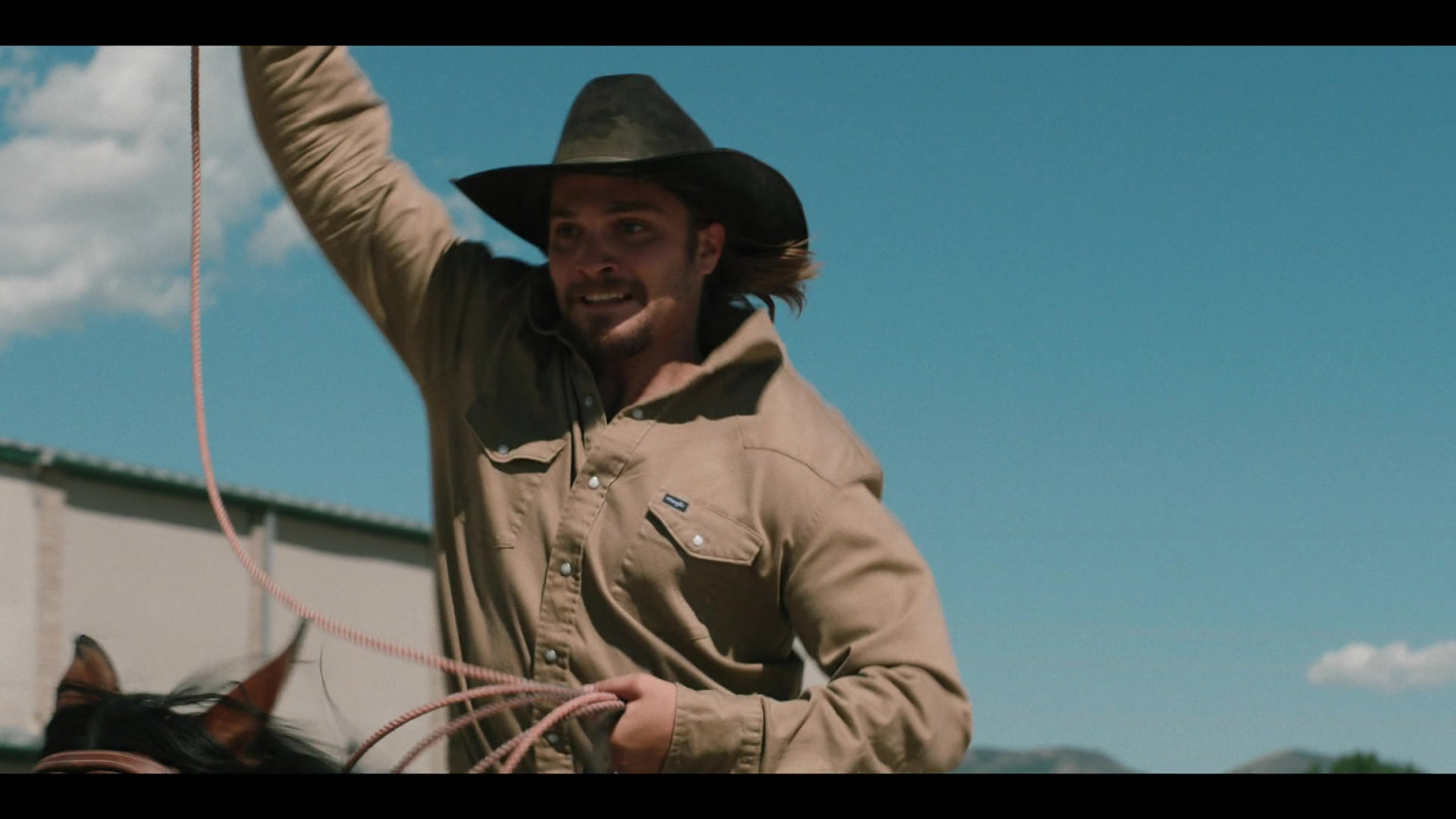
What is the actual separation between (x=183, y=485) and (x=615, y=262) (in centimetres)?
2132

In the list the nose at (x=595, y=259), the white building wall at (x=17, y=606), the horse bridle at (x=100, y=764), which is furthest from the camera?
the white building wall at (x=17, y=606)

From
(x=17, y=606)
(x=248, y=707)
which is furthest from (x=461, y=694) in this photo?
(x=17, y=606)

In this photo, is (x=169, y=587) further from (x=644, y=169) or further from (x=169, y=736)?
(x=169, y=736)

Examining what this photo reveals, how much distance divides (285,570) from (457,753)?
69.9ft

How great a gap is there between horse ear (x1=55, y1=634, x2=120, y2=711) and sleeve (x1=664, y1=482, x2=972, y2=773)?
925mm

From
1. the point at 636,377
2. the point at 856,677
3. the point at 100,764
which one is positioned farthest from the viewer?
the point at 636,377

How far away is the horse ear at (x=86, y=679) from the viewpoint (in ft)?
8.52

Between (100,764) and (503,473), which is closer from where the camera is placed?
(100,764)

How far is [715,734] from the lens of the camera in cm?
272

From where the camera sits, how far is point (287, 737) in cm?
266

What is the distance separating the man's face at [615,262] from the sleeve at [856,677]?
50 centimetres

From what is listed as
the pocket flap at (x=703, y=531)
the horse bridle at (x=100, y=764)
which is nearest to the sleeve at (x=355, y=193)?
the pocket flap at (x=703, y=531)

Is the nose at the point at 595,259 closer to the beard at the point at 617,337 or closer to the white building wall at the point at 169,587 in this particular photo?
the beard at the point at 617,337
